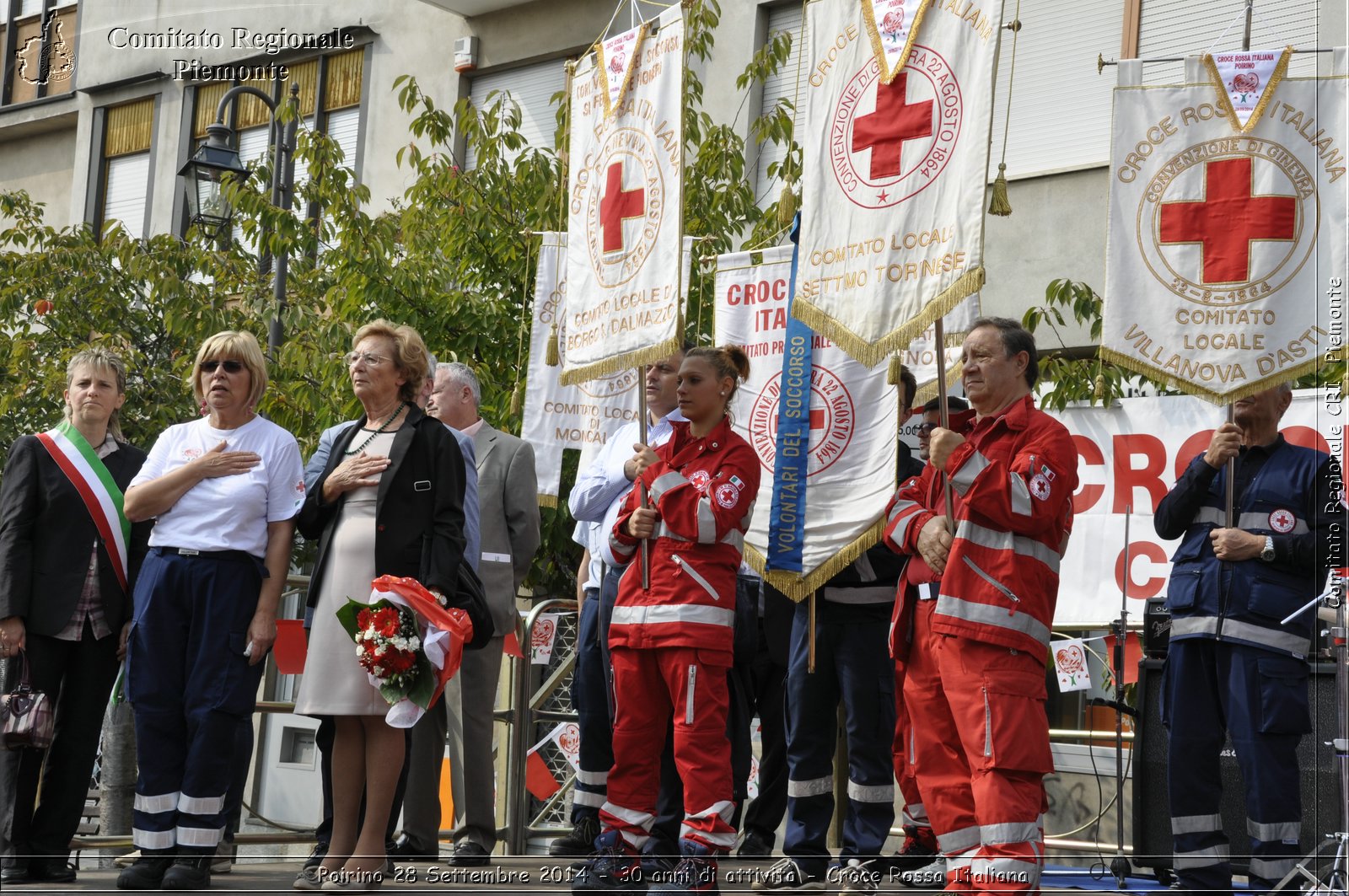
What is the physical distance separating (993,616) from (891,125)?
216cm

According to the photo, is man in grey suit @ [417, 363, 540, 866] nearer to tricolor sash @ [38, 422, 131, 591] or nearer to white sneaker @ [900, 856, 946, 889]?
tricolor sash @ [38, 422, 131, 591]

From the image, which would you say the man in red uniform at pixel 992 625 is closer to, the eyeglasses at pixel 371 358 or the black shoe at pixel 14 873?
the eyeglasses at pixel 371 358

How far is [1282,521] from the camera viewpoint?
6555 millimetres

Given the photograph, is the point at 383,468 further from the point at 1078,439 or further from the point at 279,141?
the point at 279,141

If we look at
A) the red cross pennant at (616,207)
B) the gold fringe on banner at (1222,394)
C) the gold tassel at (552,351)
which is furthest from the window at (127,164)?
the gold fringe on banner at (1222,394)

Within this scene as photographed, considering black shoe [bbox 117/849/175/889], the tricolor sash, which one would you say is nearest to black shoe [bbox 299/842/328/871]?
black shoe [bbox 117/849/175/889]

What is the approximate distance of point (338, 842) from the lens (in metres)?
6.28

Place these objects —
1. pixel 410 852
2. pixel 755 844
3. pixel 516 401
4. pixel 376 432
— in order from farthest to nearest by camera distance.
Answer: pixel 516 401 → pixel 755 844 → pixel 410 852 → pixel 376 432

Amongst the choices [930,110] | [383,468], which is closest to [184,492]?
[383,468]

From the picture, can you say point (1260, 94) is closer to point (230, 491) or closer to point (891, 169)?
point (891, 169)

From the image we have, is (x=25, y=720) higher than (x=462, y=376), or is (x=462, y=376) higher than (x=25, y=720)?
(x=462, y=376)

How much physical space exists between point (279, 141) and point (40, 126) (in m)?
14.0

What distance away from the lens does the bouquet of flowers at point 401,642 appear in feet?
19.8

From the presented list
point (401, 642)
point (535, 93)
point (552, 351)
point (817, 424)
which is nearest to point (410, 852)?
point (401, 642)
